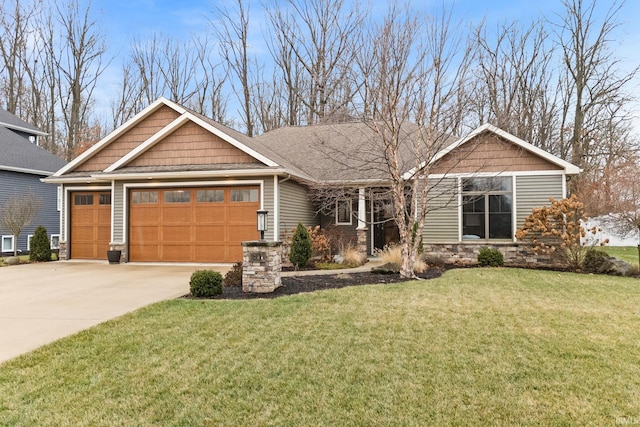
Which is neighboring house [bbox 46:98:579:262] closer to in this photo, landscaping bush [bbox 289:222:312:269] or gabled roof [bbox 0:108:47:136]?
landscaping bush [bbox 289:222:312:269]

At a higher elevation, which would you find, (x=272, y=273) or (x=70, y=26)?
(x=70, y=26)

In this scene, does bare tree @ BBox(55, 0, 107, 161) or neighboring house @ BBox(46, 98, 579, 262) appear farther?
bare tree @ BBox(55, 0, 107, 161)

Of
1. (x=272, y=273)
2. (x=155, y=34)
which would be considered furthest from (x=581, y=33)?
(x=155, y=34)

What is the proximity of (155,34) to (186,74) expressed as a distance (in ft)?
11.4

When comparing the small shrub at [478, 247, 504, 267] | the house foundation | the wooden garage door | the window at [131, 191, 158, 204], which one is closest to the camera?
the small shrub at [478, 247, 504, 267]

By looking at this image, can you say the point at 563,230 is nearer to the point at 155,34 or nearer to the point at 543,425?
the point at 543,425

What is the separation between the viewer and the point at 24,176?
1725 centimetres

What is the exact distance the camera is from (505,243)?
442 inches

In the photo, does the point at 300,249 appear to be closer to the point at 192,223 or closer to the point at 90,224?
the point at 192,223

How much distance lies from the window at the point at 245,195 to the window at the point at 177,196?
4.88ft

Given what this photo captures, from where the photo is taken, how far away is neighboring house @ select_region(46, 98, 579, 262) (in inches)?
439

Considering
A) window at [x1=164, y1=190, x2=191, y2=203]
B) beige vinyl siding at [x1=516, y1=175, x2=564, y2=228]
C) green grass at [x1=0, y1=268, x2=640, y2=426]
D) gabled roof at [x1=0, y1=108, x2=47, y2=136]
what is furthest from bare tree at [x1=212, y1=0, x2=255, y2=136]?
green grass at [x1=0, y1=268, x2=640, y2=426]

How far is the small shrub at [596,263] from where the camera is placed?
9875mm

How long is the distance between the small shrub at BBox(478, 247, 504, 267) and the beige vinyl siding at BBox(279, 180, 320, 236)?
5656 millimetres
